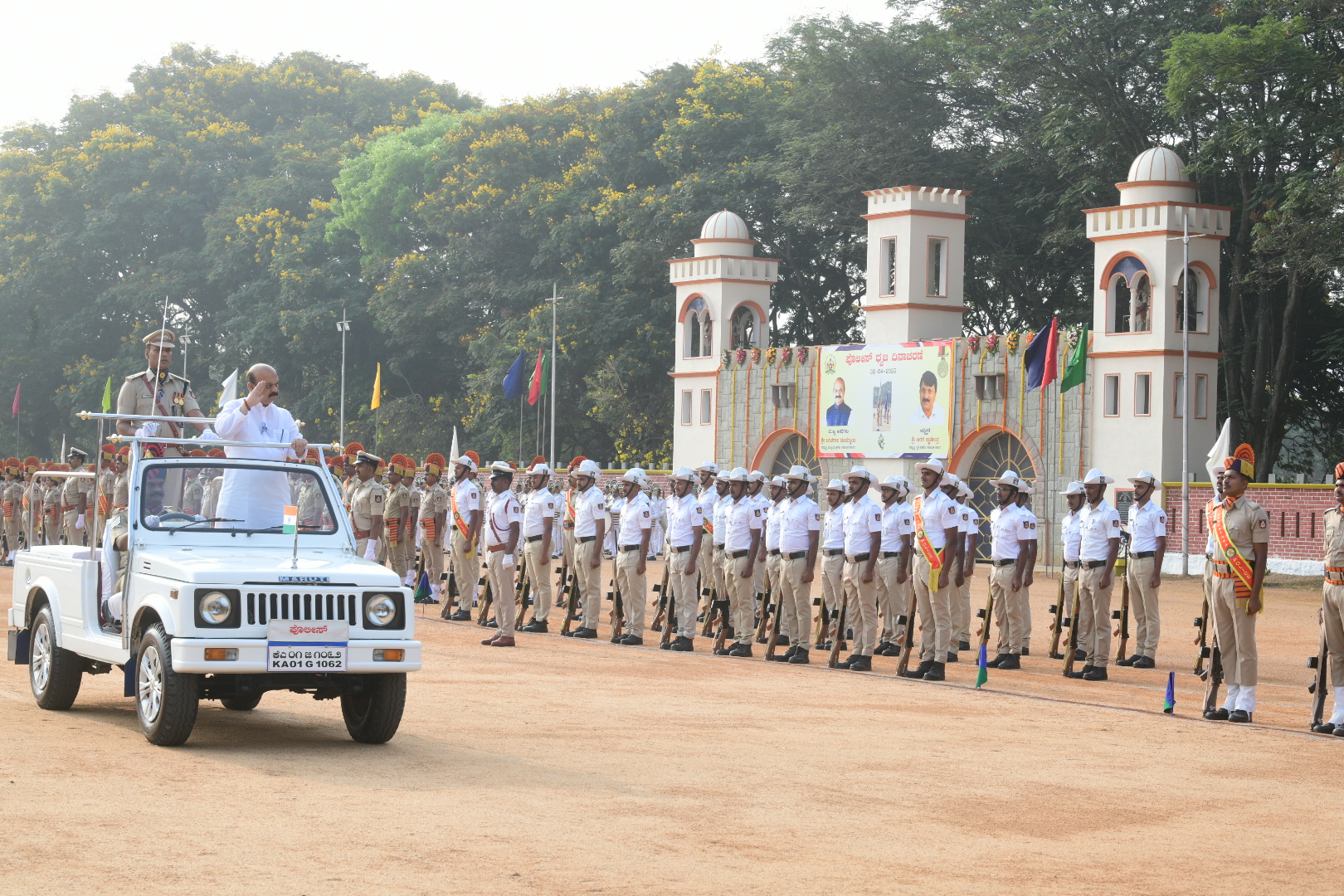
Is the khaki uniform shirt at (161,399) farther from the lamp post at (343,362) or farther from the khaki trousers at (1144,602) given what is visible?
the lamp post at (343,362)

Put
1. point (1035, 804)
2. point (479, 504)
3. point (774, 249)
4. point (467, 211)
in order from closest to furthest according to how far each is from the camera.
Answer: point (1035, 804)
point (479, 504)
point (774, 249)
point (467, 211)

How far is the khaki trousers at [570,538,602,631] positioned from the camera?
19.0m

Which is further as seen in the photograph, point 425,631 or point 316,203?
point 316,203

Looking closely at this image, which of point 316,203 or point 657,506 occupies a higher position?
point 316,203

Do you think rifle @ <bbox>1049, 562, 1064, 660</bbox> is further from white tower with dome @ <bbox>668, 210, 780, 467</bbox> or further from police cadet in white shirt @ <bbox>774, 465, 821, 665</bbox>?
white tower with dome @ <bbox>668, 210, 780, 467</bbox>

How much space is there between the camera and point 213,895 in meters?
6.22

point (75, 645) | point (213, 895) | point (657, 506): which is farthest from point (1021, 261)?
point (213, 895)

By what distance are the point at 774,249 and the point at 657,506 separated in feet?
60.6

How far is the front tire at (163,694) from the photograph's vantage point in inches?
361

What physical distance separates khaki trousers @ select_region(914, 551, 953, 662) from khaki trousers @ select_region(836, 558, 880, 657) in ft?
1.66

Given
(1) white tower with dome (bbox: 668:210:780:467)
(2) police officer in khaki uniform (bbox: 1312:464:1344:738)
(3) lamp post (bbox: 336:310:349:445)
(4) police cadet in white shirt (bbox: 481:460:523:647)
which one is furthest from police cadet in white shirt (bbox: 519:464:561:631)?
(3) lamp post (bbox: 336:310:349:445)

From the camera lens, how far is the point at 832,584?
17.5 metres

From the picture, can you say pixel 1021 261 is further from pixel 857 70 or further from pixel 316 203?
pixel 316 203

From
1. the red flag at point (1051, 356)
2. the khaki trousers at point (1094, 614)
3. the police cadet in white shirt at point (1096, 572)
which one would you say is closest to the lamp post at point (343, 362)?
the red flag at point (1051, 356)
